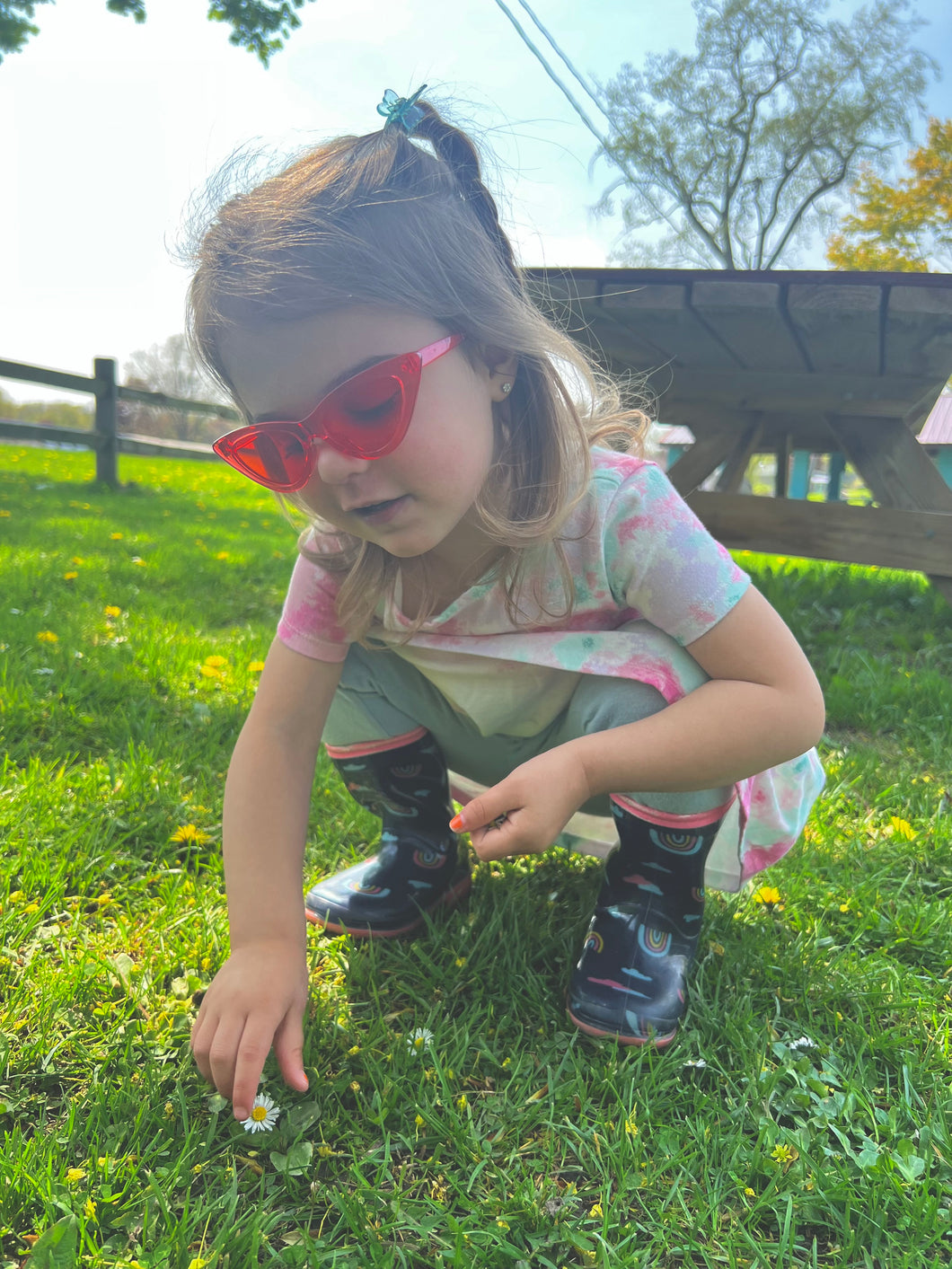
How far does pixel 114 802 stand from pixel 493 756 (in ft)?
2.41

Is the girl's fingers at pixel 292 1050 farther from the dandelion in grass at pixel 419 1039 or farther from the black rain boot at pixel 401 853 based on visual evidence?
the black rain boot at pixel 401 853

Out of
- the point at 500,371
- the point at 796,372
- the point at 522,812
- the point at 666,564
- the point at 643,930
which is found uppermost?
the point at 796,372

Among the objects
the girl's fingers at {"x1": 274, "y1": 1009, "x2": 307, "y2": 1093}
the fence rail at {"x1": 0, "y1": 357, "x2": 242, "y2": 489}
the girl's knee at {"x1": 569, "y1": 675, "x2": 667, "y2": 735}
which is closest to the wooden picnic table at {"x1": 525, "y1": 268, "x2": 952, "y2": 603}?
the girl's knee at {"x1": 569, "y1": 675, "x2": 667, "y2": 735}

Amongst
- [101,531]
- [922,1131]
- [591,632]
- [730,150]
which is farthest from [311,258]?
[730,150]

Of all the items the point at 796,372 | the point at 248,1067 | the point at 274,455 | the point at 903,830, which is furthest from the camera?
the point at 796,372

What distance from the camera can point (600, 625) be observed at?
132cm

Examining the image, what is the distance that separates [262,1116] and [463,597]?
2.31 feet

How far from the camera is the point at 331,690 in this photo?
141 cm

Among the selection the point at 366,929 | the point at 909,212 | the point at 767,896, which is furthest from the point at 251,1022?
the point at 909,212

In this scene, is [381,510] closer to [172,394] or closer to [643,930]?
[643,930]

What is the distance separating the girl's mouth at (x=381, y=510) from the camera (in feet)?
3.68

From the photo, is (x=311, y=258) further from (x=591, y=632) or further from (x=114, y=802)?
(x=114, y=802)

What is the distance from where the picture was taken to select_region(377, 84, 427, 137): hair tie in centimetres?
119

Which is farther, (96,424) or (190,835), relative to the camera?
(96,424)
